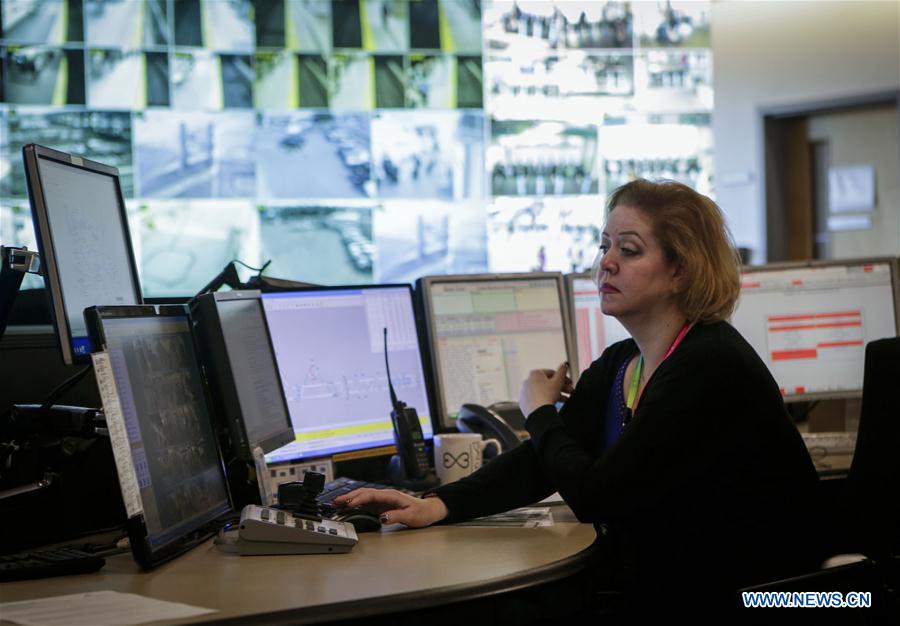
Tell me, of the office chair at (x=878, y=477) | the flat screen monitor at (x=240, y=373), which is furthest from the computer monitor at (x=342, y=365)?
the office chair at (x=878, y=477)

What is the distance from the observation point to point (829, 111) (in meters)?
6.70

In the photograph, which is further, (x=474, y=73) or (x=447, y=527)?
(x=474, y=73)

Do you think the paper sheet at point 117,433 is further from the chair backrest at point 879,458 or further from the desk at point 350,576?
the chair backrest at point 879,458

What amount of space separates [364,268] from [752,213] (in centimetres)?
296

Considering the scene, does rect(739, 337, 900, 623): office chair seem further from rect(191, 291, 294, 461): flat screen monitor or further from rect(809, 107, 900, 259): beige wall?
rect(809, 107, 900, 259): beige wall

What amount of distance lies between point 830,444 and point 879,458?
655 mm

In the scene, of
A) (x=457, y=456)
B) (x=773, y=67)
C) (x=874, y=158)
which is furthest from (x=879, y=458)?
(x=773, y=67)

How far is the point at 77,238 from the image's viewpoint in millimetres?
1623

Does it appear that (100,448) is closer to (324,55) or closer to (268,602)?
(268,602)

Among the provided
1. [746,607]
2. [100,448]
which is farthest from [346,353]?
[746,607]

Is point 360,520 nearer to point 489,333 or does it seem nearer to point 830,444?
point 489,333

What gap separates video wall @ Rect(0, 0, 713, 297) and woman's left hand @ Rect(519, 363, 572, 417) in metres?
3.52

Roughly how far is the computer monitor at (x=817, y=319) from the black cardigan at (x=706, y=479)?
1.16 metres

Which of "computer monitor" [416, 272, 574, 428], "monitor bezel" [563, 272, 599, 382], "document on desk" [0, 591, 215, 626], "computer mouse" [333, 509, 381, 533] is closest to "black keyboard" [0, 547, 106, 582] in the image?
"document on desk" [0, 591, 215, 626]
